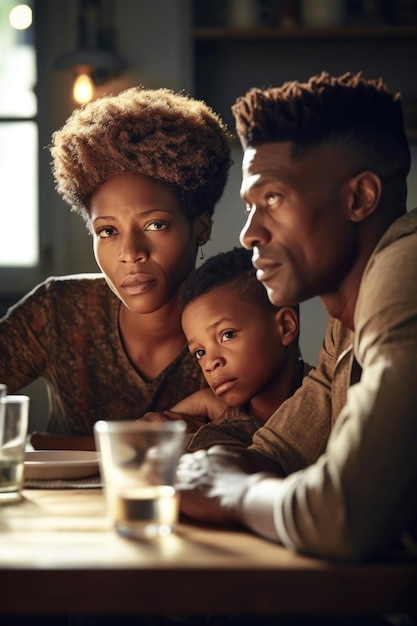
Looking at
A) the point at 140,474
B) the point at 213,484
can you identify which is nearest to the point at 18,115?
the point at 213,484

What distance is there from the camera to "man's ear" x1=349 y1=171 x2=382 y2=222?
1.24m

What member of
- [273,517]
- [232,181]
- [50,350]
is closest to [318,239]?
[273,517]

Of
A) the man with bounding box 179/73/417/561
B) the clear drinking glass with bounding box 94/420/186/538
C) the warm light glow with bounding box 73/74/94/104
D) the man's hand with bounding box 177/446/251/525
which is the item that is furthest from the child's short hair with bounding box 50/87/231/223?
the warm light glow with bounding box 73/74/94/104

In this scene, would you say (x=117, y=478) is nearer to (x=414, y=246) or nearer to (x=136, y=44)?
(x=414, y=246)

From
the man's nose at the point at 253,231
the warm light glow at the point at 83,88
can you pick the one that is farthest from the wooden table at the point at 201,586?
the warm light glow at the point at 83,88

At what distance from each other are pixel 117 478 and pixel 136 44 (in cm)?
346

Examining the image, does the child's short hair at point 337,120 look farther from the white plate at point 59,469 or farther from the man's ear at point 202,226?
the man's ear at point 202,226

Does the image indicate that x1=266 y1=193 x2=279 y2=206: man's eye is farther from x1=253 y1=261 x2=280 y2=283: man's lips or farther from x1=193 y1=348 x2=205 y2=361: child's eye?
x1=193 y1=348 x2=205 y2=361: child's eye

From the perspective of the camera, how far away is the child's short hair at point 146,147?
1.93 m

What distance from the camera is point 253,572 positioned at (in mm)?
866

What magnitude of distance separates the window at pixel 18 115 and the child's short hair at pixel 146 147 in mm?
2201

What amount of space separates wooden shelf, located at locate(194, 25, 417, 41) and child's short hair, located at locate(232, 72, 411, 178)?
2870 mm

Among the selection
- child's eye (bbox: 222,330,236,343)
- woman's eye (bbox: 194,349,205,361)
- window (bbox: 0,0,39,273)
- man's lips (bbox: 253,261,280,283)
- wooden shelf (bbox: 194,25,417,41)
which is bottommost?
woman's eye (bbox: 194,349,205,361)

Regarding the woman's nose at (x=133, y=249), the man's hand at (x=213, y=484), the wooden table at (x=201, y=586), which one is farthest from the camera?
the woman's nose at (x=133, y=249)
